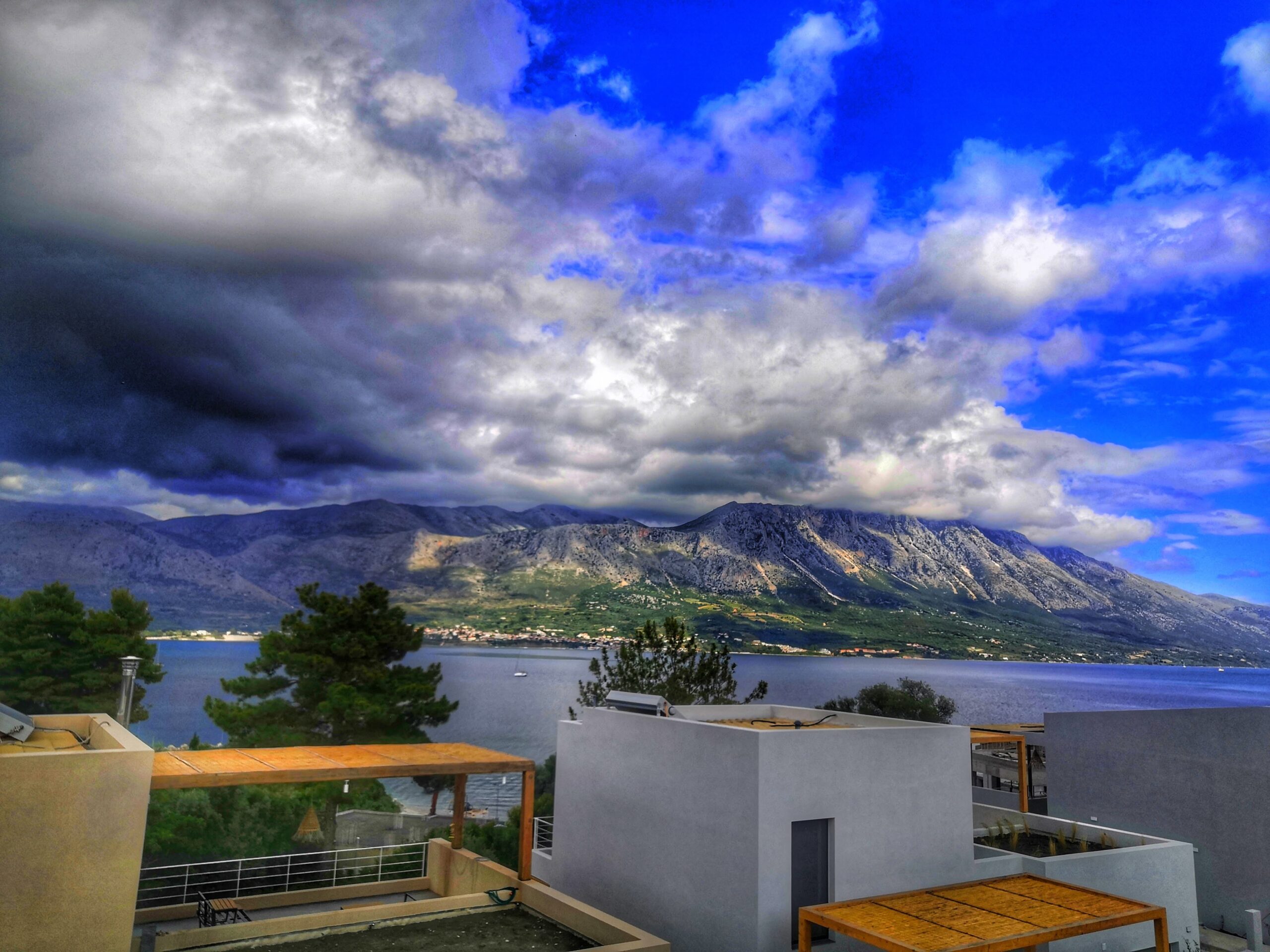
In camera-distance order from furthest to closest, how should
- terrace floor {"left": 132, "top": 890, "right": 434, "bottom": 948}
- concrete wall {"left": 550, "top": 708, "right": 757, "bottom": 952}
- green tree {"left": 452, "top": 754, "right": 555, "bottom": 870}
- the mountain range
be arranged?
the mountain range
green tree {"left": 452, "top": 754, "right": 555, "bottom": 870}
terrace floor {"left": 132, "top": 890, "right": 434, "bottom": 948}
concrete wall {"left": 550, "top": 708, "right": 757, "bottom": 952}

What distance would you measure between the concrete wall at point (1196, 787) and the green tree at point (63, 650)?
30624 millimetres

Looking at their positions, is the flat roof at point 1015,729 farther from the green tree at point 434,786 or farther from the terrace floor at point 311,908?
the green tree at point 434,786

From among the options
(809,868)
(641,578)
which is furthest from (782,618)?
(809,868)

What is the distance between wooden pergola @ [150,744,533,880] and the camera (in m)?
8.88

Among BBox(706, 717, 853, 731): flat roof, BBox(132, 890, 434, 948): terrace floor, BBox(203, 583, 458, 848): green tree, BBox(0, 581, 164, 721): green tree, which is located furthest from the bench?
BBox(0, 581, 164, 721): green tree

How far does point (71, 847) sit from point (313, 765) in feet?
9.74

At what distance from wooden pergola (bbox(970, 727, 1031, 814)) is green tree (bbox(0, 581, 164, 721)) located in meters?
27.7

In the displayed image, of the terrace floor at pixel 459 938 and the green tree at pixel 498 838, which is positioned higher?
the terrace floor at pixel 459 938

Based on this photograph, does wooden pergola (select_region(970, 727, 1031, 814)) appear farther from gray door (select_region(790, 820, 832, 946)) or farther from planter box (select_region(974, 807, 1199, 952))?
gray door (select_region(790, 820, 832, 946))

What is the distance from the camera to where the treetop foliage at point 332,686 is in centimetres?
2817

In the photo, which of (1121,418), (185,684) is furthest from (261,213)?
(1121,418)

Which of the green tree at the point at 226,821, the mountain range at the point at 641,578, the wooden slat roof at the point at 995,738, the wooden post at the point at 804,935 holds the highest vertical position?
the mountain range at the point at 641,578

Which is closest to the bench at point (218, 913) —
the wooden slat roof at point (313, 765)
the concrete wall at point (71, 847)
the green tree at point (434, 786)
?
the wooden slat roof at point (313, 765)

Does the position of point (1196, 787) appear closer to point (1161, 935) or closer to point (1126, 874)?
point (1126, 874)
